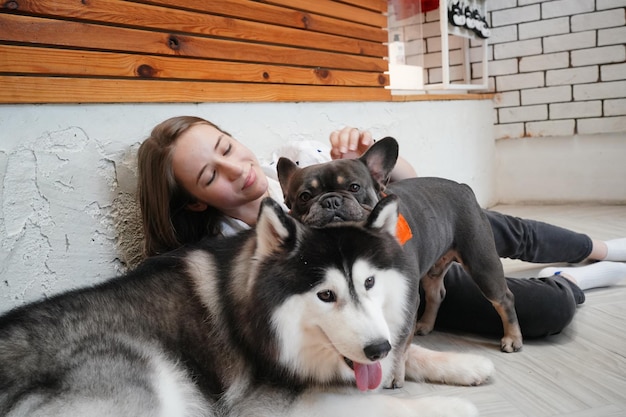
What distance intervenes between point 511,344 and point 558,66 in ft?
11.7

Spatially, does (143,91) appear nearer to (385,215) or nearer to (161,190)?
(161,190)

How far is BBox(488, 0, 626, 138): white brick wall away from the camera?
13.9 feet

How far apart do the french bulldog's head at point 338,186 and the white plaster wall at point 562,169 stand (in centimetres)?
344

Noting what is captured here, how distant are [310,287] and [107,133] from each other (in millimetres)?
1139

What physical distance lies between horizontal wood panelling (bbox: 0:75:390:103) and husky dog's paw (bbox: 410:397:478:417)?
4.97ft

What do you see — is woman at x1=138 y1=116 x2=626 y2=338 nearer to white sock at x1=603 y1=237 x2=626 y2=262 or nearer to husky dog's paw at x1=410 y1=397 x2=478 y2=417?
husky dog's paw at x1=410 y1=397 x2=478 y2=417

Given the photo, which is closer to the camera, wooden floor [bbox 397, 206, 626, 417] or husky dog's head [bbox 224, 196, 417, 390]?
husky dog's head [bbox 224, 196, 417, 390]

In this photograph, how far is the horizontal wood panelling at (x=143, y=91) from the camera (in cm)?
160

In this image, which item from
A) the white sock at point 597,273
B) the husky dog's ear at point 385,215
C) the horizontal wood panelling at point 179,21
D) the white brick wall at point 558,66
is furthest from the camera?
the white brick wall at point 558,66

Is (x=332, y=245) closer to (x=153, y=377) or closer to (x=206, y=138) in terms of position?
(x=153, y=377)

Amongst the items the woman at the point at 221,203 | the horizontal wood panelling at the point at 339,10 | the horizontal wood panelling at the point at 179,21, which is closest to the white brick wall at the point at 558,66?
the horizontal wood panelling at the point at 339,10

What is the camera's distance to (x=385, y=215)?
1.26m

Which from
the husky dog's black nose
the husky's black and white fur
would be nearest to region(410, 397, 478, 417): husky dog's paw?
the husky's black and white fur

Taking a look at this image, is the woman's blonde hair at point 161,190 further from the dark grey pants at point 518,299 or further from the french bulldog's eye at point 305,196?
the dark grey pants at point 518,299
